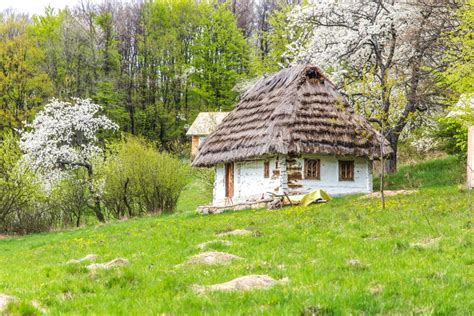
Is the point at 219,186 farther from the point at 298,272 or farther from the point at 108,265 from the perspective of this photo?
the point at 298,272

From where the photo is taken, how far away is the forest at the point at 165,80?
86.5ft

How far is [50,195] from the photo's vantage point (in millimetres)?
30312

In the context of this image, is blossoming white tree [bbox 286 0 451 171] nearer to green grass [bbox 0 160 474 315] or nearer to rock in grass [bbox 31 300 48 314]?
green grass [bbox 0 160 474 315]

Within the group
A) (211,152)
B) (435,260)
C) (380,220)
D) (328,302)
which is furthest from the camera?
(211,152)

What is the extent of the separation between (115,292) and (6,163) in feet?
77.2

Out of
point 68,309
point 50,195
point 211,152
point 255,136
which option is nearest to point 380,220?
point 68,309

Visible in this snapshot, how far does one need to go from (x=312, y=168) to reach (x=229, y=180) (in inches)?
174

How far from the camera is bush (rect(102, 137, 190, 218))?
30031 millimetres

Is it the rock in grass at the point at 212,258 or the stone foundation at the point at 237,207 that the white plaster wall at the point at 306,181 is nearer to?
the stone foundation at the point at 237,207

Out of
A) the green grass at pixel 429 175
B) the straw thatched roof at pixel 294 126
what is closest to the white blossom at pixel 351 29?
the straw thatched roof at pixel 294 126

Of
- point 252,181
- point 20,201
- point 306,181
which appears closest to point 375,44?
point 306,181

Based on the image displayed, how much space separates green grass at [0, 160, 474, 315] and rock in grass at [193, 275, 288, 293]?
19 centimetres

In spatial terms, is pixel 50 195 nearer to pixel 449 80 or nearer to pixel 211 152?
pixel 211 152

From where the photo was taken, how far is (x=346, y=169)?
85.5 feet
